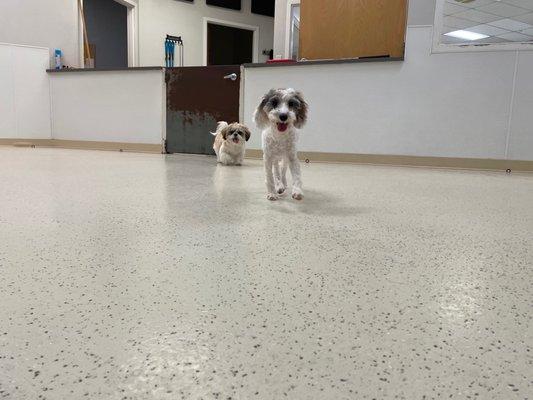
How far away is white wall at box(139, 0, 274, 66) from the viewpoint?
675 cm

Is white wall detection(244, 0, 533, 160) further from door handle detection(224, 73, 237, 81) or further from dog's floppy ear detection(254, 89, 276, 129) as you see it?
dog's floppy ear detection(254, 89, 276, 129)

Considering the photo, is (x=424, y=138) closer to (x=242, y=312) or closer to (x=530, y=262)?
(x=530, y=262)

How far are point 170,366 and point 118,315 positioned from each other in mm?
199

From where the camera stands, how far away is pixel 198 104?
4738mm

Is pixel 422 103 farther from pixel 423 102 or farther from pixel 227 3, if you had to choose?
pixel 227 3

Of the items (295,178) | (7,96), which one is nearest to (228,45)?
(7,96)

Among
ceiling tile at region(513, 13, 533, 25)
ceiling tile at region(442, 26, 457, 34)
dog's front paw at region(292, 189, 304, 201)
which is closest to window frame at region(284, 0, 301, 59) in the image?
ceiling tile at region(442, 26, 457, 34)

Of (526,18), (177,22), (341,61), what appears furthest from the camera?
(177,22)

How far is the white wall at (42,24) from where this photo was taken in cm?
497

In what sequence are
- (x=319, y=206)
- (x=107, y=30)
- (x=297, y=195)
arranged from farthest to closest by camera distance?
(x=107, y=30) → (x=297, y=195) → (x=319, y=206)

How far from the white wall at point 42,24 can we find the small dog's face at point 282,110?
4.45 m

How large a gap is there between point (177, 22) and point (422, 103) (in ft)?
16.6

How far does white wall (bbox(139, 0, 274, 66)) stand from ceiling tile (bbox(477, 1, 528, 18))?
4472 millimetres

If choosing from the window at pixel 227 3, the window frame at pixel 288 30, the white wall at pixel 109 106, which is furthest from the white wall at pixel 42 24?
the window frame at pixel 288 30
